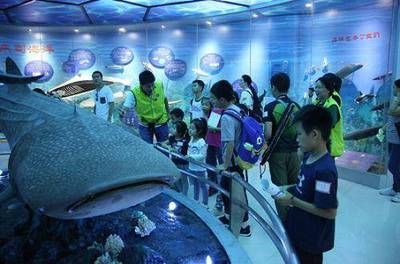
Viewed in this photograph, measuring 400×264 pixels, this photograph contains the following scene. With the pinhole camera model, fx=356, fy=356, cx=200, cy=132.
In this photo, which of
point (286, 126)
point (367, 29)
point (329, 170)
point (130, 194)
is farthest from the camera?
point (367, 29)

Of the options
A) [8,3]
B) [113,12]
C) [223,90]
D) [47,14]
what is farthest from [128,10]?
[223,90]

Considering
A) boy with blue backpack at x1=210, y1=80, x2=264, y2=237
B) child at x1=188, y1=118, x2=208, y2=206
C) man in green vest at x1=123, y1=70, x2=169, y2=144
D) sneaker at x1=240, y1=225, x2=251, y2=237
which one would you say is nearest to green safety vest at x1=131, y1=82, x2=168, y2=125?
man in green vest at x1=123, y1=70, x2=169, y2=144

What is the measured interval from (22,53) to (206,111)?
671 cm

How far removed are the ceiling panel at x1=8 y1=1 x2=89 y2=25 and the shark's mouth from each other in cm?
779

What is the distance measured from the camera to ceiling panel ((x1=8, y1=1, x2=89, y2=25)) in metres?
7.95

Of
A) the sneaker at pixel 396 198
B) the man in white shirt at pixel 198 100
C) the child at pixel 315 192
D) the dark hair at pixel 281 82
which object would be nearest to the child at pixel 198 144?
the dark hair at pixel 281 82

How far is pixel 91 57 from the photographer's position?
32.1ft

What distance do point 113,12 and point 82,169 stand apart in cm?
840

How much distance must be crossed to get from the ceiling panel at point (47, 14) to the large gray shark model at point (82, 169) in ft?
24.8

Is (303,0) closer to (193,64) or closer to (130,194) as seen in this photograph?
(193,64)

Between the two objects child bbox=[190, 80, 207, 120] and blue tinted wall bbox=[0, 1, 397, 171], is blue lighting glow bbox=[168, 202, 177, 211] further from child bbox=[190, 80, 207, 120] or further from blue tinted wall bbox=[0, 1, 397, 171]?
blue tinted wall bbox=[0, 1, 397, 171]

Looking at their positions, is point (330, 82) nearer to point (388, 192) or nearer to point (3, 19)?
point (388, 192)

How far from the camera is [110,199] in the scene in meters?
1.00

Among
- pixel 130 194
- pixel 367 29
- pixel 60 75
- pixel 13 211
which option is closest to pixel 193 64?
pixel 60 75
